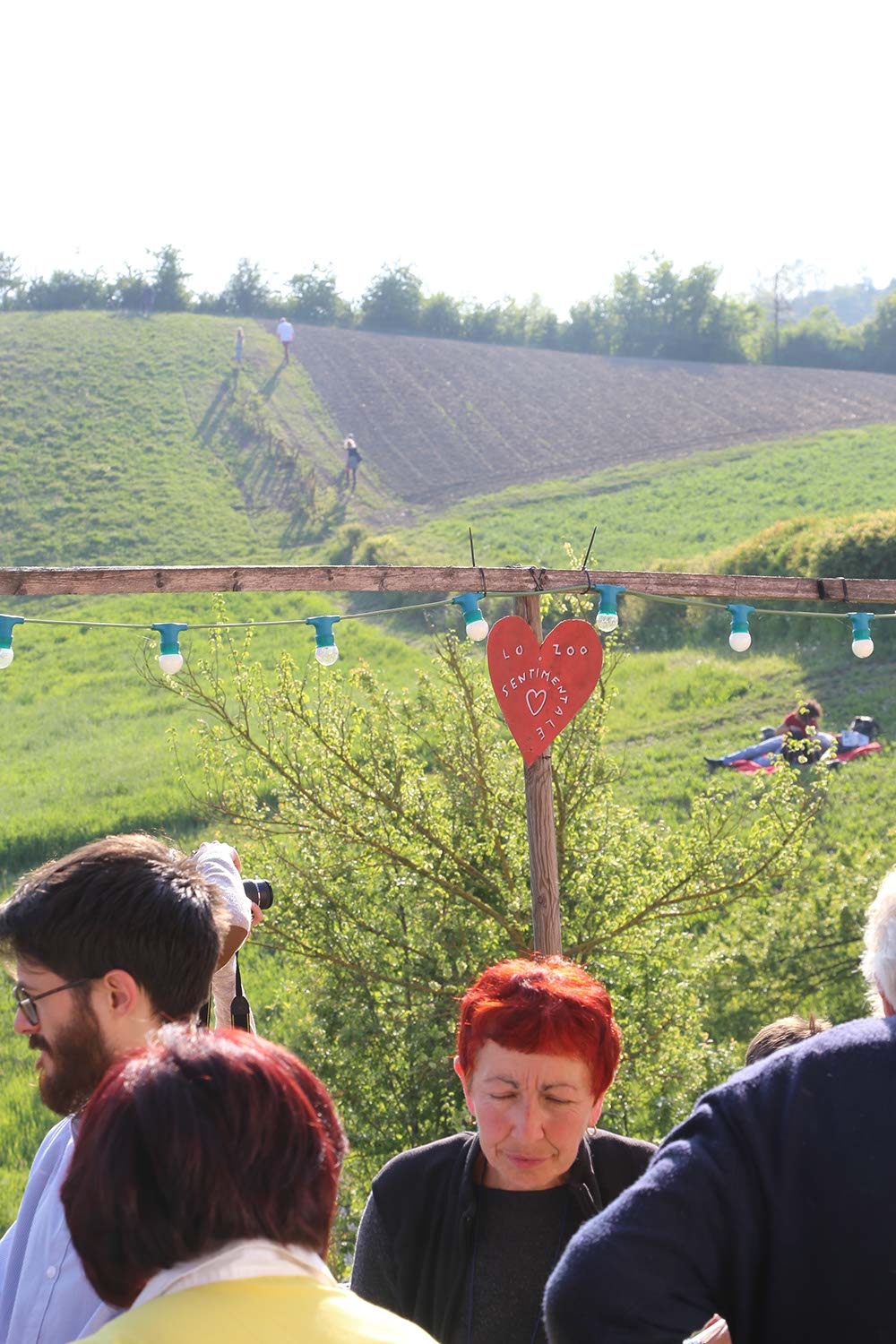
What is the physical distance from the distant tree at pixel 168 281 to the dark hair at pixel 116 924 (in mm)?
64224

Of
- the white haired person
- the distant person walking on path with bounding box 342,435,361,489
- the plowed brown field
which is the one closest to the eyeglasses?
the white haired person

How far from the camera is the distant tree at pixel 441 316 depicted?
6309 centimetres

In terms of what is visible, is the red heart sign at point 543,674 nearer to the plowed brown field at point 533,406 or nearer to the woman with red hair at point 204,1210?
the woman with red hair at point 204,1210

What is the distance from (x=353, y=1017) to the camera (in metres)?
6.57

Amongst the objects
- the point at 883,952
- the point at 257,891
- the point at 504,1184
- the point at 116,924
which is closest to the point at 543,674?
the point at 257,891

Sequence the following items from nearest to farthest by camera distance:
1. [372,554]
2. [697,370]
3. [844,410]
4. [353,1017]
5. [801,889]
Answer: [353,1017] → [801,889] → [372,554] → [844,410] → [697,370]

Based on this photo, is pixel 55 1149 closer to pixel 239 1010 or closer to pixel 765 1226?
pixel 239 1010

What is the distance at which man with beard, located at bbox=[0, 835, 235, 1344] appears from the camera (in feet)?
7.08

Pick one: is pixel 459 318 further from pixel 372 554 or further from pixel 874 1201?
pixel 874 1201

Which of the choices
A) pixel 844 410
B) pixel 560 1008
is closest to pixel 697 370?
pixel 844 410

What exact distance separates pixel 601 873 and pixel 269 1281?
215 inches

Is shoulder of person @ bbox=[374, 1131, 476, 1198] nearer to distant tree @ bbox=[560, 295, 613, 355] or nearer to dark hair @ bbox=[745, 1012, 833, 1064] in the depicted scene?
dark hair @ bbox=[745, 1012, 833, 1064]

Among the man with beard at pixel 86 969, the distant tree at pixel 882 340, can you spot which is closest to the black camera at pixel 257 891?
the man with beard at pixel 86 969

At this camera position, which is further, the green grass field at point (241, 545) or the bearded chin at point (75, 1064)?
the green grass field at point (241, 545)
